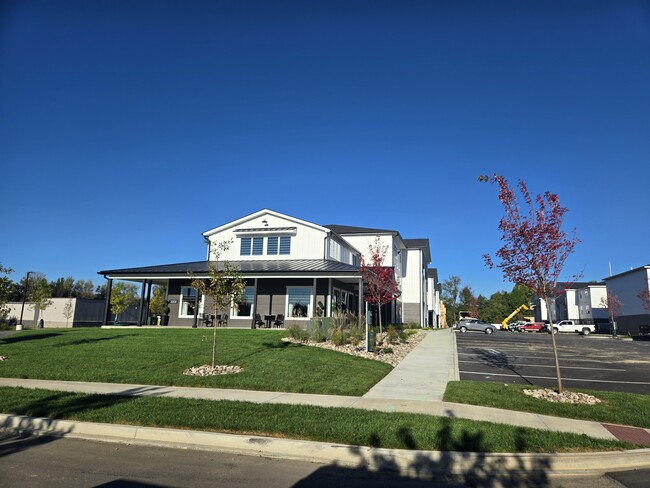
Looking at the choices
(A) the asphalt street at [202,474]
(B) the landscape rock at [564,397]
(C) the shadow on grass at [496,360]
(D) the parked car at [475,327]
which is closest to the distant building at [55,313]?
(D) the parked car at [475,327]

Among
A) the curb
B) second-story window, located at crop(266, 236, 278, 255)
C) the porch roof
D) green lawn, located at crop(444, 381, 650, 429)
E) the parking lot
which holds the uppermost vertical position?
second-story window, located at crop(266, 236, 278, 255)

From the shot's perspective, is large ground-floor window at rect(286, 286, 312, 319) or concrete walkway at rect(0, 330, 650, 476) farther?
large ground-floor window at rect(286, 286, 312, 319)

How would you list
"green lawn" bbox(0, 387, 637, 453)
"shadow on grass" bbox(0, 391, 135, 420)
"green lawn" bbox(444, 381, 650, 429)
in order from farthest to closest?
"green lawn" bbox(444, 381, 650, 429) → "shadow on grass" bbox(0, 391, 135, 420) → "green lawn" bbox(0, 387, 637, 453)

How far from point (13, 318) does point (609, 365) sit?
5344 centimetres

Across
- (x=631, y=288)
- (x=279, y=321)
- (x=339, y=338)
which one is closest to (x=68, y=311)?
(x=279, y=321)

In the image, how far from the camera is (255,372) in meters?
12.3

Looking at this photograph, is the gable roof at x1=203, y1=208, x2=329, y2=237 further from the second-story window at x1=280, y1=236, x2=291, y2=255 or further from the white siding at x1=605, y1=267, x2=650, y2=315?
the white siding at x1=605, y1=267, x2=650, y2=315

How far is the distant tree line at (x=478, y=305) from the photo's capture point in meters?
78.6

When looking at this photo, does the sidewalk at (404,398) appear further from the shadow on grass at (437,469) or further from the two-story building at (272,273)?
the two-story building at (272,273)

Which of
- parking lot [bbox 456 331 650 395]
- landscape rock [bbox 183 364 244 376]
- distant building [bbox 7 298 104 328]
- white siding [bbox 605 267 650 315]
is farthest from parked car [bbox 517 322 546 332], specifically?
distant building [bbox 7 298 104 328]

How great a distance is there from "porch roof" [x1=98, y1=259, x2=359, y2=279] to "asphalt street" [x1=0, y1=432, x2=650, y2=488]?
55.9 feet

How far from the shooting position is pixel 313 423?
7332 mm

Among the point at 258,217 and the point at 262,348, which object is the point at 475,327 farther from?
the point at 262,348

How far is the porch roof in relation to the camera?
23.8 meters
